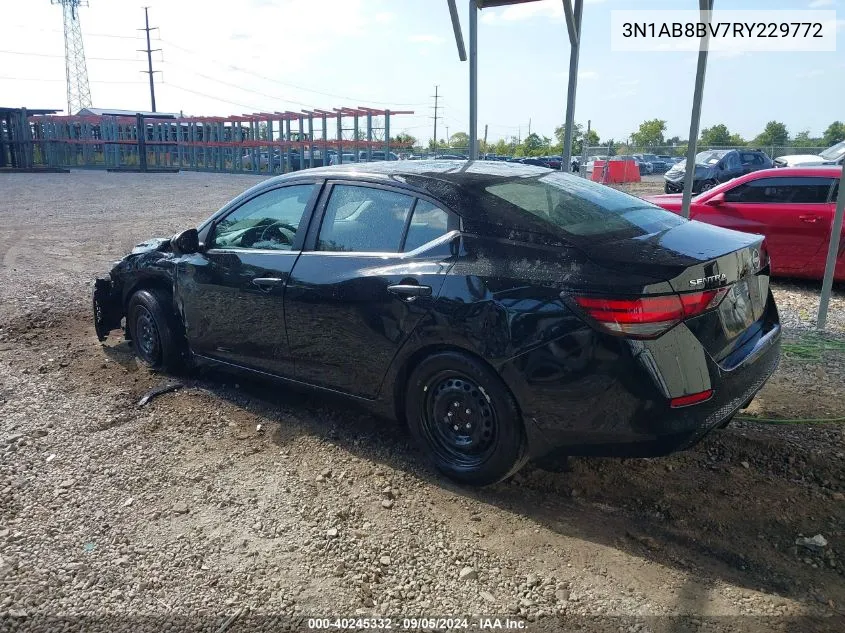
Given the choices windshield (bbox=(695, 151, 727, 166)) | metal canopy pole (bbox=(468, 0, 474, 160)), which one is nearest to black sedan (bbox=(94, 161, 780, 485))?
metal canopy pole (bbox=(468, 0, 474, 160))

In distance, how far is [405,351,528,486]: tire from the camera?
325 cm

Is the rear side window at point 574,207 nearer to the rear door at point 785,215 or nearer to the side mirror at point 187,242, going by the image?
the side mirror at point 187,242

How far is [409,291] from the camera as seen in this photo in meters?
3.49

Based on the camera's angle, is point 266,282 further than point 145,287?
No

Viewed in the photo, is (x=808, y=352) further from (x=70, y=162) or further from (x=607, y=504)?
(x=70, y=162)

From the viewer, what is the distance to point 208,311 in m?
4.66

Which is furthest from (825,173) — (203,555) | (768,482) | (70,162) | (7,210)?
(70,162)

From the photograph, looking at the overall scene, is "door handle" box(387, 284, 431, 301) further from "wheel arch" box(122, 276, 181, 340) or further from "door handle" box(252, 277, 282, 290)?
"wheel arch" box(122, 276, 181, 340)

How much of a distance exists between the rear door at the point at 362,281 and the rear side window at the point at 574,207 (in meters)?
0.36

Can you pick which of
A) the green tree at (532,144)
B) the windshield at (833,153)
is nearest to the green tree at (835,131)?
the green tree at (532,144)

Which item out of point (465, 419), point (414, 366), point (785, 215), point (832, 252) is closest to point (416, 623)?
point (465, 419)

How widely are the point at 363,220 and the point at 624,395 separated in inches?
70.1

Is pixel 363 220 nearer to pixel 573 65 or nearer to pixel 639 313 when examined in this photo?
pixel 639 313

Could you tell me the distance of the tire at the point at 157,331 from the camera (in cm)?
511
